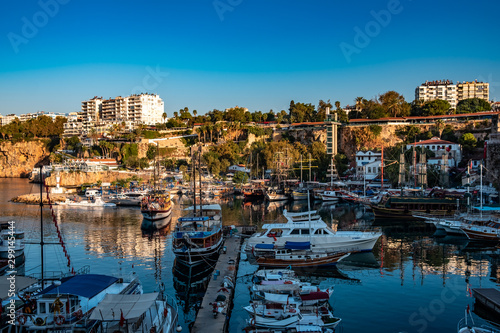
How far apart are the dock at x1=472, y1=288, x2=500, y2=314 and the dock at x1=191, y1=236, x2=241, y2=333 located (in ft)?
36.4

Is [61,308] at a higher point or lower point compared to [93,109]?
lower

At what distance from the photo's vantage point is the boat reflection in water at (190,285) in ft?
64.5

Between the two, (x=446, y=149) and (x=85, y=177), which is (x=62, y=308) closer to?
(x=446, y=149)

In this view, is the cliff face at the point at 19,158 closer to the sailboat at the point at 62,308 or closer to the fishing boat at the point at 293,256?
the fishing boat at the point at 293,256

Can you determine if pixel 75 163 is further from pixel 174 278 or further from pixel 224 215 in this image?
pixel 174 278

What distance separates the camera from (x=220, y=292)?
1938 centimetres

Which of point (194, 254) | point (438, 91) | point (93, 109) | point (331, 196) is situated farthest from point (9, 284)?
point (93, 109)

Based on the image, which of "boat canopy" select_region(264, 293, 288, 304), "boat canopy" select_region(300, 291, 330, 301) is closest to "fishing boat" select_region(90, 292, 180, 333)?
"boat canopy" select_region(264, 293, 288, 304)

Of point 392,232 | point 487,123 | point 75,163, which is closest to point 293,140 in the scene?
point 487,123

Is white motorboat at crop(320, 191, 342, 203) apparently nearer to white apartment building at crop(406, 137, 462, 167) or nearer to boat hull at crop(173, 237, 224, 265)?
white apartment building at crop(406, 137, 462, 167)

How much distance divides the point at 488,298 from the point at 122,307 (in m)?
15.1

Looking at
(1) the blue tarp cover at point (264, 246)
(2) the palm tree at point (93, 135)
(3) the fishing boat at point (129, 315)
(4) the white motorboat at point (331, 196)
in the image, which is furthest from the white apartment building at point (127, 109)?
(3) the fishing boat at point (129, 315)

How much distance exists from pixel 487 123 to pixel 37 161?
4058 inches

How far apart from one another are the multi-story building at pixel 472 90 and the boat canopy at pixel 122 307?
11317 centimetres
